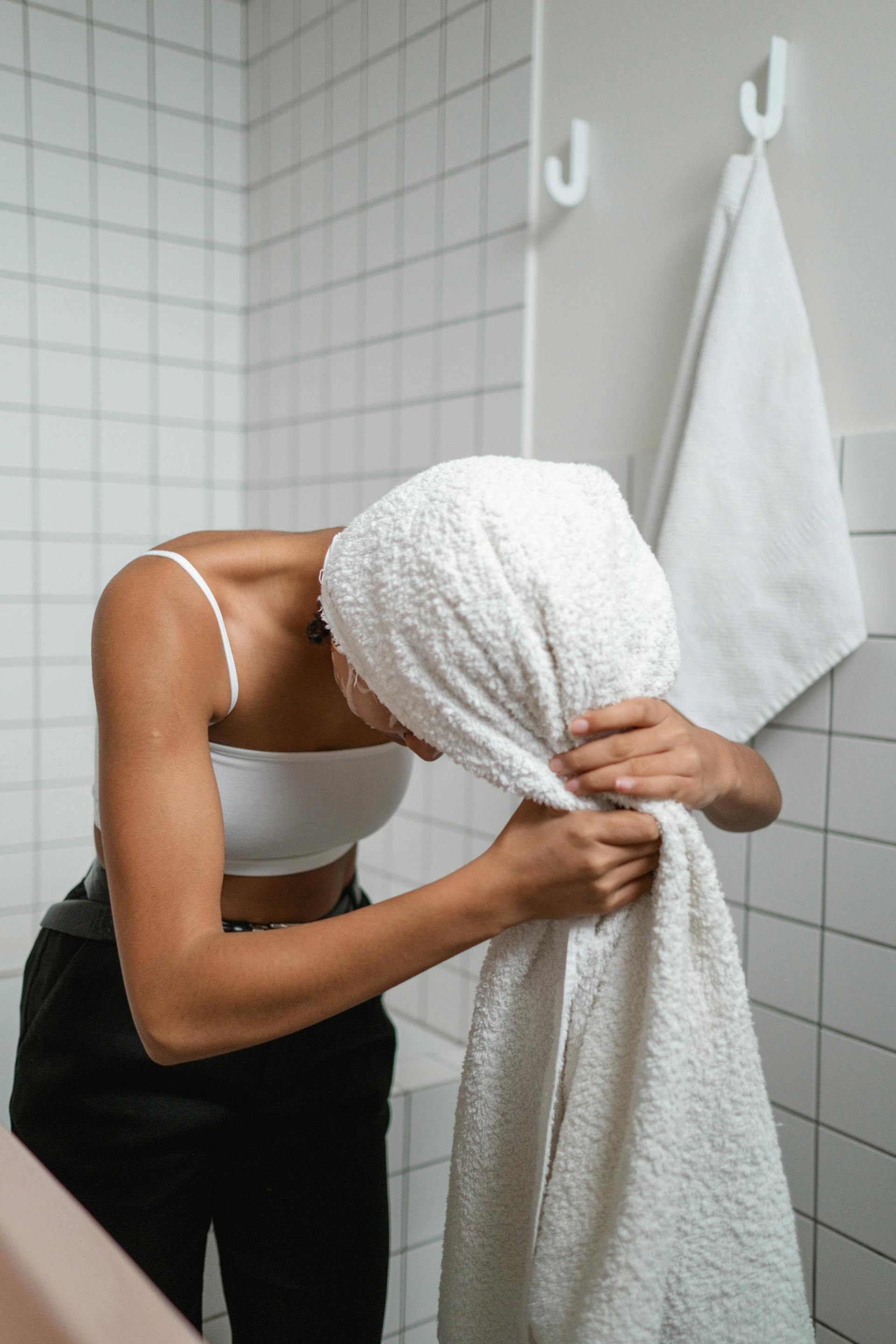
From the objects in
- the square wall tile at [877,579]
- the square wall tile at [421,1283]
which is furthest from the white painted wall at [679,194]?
the square wall tile at [421,1283]

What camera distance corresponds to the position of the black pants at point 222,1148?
0.90 metres

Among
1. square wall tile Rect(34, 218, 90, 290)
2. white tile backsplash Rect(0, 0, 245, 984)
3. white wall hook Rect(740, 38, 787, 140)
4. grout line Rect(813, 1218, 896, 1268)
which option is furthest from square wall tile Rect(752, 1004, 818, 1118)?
square wall tile Rect(34, 218, 90, 290)

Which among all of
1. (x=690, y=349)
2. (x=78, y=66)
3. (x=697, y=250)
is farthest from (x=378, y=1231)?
(x=78, y=66)

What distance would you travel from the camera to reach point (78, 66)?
193 centimetres

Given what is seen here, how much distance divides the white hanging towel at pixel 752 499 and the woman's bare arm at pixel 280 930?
57 cm

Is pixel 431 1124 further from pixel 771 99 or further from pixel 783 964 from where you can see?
pixel 771 99

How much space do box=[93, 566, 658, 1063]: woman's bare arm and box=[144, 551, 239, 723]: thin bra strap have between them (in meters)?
0.13

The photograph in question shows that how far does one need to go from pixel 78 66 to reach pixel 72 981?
1715mm

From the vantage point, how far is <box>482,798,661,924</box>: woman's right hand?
0.61 meters

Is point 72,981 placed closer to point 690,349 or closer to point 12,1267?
point 12,1267

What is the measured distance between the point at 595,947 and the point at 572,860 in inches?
2.9

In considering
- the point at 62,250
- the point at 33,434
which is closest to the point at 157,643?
the point at 33,434

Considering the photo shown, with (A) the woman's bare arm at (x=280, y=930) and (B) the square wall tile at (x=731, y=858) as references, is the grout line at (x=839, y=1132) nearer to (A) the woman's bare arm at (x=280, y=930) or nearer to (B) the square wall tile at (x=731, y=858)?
(B) the square wall tile at (x=731, y=858)

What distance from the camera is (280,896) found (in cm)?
97
